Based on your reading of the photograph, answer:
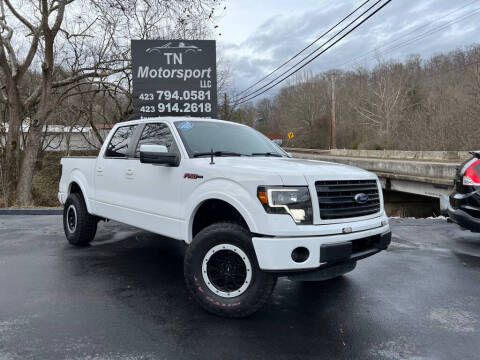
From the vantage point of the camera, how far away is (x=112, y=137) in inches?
225

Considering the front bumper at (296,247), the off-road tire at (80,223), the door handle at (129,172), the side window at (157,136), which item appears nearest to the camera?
the front bumper at (296,247)

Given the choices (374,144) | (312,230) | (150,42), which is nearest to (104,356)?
(312,230)

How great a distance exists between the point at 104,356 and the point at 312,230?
1.86m

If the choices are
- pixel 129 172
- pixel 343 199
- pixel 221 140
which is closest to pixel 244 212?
pixel 343 199

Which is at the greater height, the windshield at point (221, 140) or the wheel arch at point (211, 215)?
the windshield at point (221, 140)

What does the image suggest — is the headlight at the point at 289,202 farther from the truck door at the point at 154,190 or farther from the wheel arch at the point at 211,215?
the truck door at the point at 154,190

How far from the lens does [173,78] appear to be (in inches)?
397

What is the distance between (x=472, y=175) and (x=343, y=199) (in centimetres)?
337

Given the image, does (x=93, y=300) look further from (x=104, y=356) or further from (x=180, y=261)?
(x=180, y=261)

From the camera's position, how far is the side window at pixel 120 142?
5.32 m

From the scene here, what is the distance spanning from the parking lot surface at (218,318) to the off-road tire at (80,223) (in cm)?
26

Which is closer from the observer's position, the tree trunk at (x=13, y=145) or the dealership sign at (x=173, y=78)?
the dealership sign at (x=173, y=78)

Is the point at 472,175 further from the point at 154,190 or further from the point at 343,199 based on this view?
the point at 154,190

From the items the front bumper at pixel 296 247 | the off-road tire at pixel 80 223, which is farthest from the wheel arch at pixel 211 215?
the off-road tire at pixel 80 223
